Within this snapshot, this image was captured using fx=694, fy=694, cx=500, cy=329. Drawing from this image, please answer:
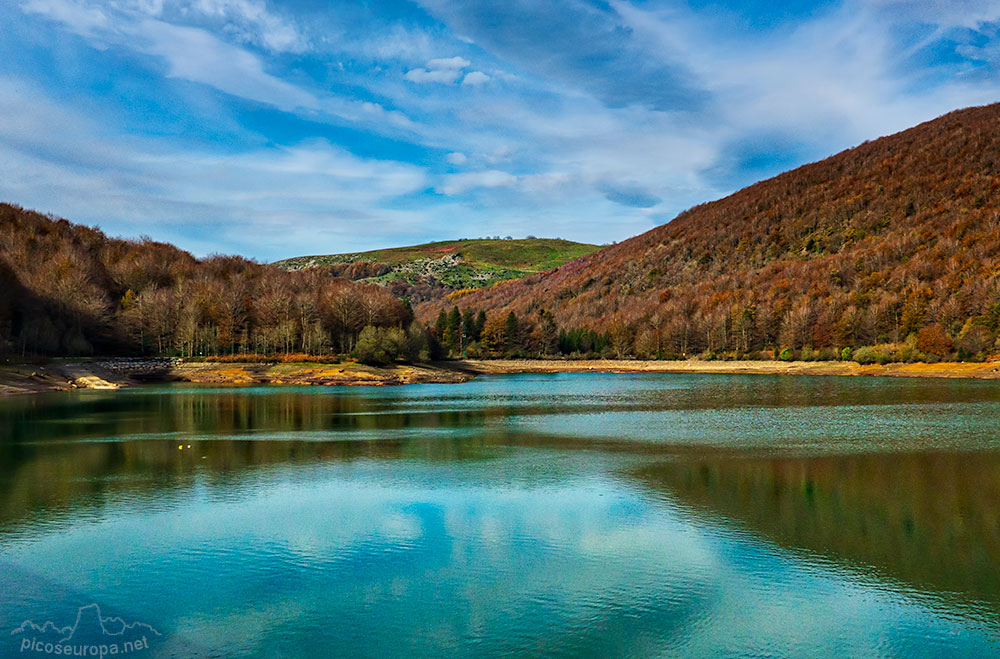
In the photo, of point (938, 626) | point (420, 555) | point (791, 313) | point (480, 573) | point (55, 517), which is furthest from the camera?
point (791, 313)

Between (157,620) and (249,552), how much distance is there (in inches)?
126

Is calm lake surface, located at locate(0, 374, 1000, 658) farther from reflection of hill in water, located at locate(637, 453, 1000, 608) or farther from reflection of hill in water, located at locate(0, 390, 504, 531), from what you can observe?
reflection of hill in water, located at locate(0, 390, 504, 531)

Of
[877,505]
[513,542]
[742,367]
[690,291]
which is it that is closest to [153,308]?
[742,367]

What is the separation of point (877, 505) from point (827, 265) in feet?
396

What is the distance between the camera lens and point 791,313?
107 meters

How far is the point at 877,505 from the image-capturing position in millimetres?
16125

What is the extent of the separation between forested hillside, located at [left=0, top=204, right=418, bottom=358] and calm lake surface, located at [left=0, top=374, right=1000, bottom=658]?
5310 cm

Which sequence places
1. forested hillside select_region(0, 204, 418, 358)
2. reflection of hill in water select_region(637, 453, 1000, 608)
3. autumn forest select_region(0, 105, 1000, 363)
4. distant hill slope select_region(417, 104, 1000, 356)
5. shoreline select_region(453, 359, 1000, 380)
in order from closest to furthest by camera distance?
reflection of hill in water select_region(637, 453, 1000, 608) → forested hillside select_region(0, 204, 418, 358) → shoreline select_region(453, 359, 1000, 380) → autumn forest select_region(0, 105, 1000, 363) → distant hill slope select_region(417, 104, 1000, 356)

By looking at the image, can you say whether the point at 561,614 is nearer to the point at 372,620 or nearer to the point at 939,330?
the point at 372,620

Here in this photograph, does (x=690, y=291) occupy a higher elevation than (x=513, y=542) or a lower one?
higher

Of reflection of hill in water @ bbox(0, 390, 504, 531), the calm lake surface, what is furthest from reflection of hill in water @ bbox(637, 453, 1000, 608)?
reflection of hill in water @ bbox(0, 390, 504, 531)

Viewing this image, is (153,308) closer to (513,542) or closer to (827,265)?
(513,542)

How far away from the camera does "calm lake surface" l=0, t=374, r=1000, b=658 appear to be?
9688 millimetres

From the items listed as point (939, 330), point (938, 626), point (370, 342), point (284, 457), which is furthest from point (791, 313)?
point (938, 626)
